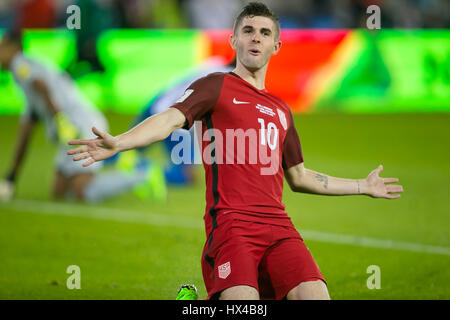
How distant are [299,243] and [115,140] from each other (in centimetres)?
130

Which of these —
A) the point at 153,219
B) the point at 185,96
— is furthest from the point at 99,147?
the point at 153,219

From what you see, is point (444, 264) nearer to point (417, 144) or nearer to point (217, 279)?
point (217, 279)

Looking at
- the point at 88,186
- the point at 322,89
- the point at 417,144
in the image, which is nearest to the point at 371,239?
the point at 88,186

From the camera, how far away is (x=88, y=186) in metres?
9.48

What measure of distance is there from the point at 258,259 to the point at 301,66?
11.2 metres

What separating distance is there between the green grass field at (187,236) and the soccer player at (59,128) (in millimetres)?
252

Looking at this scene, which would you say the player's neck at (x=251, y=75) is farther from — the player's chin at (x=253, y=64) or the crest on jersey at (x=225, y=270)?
the crest on jersey at (x=225, y=270)

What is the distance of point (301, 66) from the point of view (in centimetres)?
1520

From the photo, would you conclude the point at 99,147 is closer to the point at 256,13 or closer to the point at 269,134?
the point at 269,134

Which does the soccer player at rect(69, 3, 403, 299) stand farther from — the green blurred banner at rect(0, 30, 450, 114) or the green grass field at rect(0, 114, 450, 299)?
the green blurred banner at rect(0, 30, 450, 114)

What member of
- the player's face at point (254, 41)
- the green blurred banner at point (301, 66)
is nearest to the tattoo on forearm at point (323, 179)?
the player's face at point (254, 41)

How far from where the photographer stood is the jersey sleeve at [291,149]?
15.9ft

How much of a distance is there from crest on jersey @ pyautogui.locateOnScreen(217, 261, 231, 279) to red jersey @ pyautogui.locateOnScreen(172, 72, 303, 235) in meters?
0.28

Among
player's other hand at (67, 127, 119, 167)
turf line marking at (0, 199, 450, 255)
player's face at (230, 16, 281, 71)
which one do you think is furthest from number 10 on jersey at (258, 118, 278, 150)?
turf line marking at (0, 199, 450, 255)
